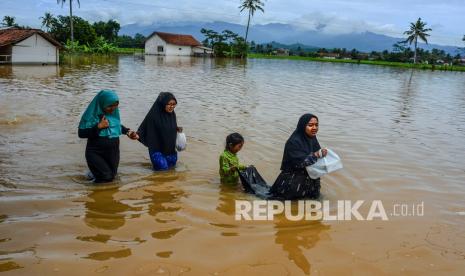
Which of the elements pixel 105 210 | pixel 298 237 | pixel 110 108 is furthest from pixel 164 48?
pixel 298 237

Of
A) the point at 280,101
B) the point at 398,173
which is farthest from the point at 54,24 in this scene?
the point at 398,173

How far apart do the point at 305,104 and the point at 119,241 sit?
12390 millimetres

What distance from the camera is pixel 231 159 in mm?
6020

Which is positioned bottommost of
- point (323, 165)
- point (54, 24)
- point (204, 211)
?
point (204, 211)

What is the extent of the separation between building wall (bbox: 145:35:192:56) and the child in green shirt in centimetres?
5918

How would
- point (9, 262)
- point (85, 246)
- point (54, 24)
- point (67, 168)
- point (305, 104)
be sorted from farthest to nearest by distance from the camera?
point (54, 24) → point (305, 104) → point (67, 168) → point (85, 246) → point (9, 262)

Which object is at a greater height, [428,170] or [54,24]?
[54,24]

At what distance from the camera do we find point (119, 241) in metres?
4.30

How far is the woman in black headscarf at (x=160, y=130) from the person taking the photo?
640 centimetres

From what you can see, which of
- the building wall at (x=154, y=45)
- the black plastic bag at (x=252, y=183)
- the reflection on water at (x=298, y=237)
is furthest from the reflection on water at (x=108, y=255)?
the building wall at (x=154, y=45)

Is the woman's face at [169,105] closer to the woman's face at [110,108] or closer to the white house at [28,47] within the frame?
the woman's face at [110,108]

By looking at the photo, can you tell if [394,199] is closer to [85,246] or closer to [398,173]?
[398,173]

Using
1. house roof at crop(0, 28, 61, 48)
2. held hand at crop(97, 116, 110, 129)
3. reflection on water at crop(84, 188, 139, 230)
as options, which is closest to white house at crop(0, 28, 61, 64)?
house roof at crop(0, 28, 61, 48)

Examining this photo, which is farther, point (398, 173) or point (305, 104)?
point (305, 104)
